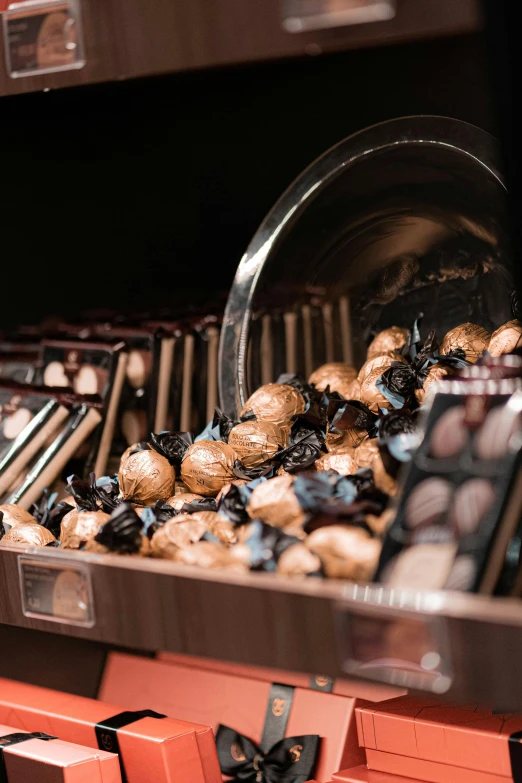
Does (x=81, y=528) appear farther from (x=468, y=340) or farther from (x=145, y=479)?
(x=468, y=340)

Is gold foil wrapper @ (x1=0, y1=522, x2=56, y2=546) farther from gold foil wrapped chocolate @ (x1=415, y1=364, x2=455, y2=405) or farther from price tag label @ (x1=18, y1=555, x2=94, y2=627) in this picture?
gold foil wrapped chocolate @ (x1=415, y1=364, x2=455, y2=405)

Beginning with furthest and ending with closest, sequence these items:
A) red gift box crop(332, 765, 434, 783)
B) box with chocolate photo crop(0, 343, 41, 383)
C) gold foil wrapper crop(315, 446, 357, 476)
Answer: box with chocolate photo crop(0, 343, 41, 383), red gift box crop(332, 765, 434, 783), gold foil wrapper crop(315, 446, 357, 476)

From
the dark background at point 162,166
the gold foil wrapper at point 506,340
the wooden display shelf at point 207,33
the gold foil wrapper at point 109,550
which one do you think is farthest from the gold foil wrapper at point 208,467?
the dark background at point 162,166

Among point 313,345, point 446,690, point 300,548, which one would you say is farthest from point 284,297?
point 446,690

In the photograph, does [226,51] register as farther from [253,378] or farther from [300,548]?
[253,378]

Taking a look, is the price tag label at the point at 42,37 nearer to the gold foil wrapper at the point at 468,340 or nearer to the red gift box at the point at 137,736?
the gold foil wrapper at the point at 468,340

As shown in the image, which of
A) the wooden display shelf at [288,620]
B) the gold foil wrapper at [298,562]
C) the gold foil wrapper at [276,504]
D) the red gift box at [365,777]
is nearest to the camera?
the wooden display shelf at [288,620]

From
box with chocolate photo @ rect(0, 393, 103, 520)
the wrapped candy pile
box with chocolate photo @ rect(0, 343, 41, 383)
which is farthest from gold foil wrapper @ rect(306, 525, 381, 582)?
box with chocolate photo @ rect(0, 343, 41, 383)
